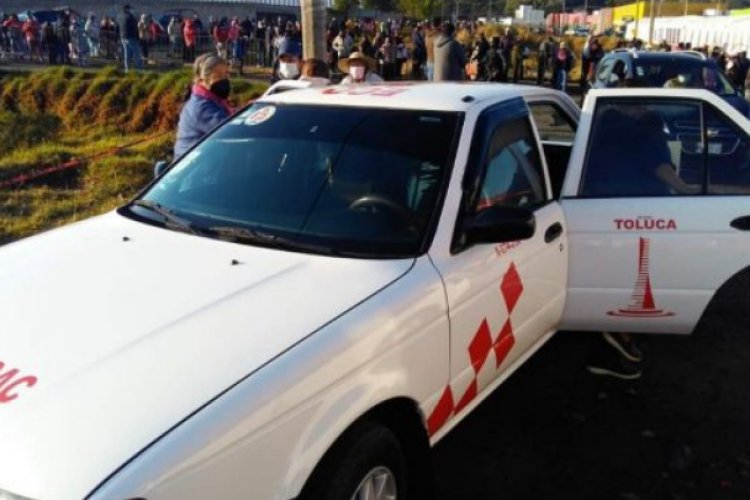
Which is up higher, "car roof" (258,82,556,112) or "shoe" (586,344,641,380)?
"car roof" (258,82,556,112)

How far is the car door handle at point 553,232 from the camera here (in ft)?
12.1

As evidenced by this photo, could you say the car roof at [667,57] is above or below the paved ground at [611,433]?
above

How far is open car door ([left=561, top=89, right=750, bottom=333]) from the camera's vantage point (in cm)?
388

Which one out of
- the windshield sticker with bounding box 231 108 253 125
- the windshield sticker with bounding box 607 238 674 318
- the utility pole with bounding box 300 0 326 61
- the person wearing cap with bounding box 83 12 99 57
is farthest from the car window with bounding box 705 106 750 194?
the person wearing cap with bounding box 83 12 99 57

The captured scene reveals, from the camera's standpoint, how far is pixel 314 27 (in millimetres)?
8102

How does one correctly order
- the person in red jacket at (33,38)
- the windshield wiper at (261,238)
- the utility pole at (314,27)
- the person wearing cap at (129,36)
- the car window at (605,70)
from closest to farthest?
the windshield wiper at (261,238), the utility pole at (314,27), the car window at (605,70), the person wearing cap at (129,36), the person in red jacket at (33,38)

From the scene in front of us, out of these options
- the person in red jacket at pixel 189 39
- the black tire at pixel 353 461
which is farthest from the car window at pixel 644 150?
Answer: the person in red jacket at pixel 189 39

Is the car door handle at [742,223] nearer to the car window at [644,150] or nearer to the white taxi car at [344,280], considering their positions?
the white taxi car at [344,280]

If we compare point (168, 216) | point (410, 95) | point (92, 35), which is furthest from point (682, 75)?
point (92, 35)

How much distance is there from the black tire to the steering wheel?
84cm

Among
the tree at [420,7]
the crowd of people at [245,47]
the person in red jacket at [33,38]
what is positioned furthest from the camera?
the tree at [420,7]

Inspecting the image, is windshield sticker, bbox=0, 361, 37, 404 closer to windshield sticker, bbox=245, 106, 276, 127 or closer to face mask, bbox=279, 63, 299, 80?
A: windshield sticker, bbox=245, 106, 276, 127

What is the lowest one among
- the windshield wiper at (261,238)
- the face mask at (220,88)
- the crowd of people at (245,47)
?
the crowd of people at (245,47)

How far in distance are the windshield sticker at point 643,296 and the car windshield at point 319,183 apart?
1246mm
